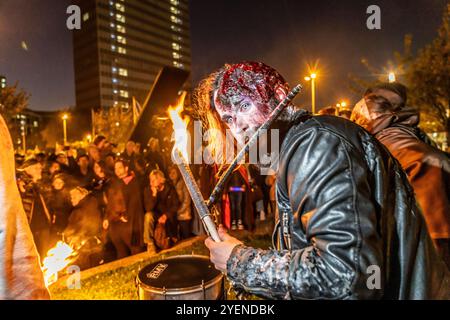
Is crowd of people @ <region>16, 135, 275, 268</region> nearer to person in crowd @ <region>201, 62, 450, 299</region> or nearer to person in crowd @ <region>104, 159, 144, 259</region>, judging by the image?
person in crowd @ <region>104, 159, 144, 259</region>

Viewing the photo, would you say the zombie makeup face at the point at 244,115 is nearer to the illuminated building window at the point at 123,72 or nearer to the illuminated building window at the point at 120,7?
the illuminated building window at the point at 120,7

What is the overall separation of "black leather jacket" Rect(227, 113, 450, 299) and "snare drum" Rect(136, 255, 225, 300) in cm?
157

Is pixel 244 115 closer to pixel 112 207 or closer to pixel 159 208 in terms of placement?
pixel 112 207

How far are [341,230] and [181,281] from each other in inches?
86.0

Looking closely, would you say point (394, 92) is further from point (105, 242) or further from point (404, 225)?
point (105, 242)

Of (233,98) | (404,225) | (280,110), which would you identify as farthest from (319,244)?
(233,98)

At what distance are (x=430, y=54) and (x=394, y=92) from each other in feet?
86.5

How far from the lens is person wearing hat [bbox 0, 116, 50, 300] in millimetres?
1540

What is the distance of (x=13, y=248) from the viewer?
158 centimetres

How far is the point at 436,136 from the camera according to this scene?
2667 cm

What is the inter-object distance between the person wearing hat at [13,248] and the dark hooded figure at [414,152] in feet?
8.12

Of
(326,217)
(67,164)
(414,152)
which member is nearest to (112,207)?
(67,164)

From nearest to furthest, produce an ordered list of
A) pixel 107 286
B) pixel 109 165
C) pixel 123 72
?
pixel 107 286
pixel 109 165
pixel 123 72

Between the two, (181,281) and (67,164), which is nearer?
(181,281)
